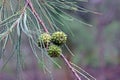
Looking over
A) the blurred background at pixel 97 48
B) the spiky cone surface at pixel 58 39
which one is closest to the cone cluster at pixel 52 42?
the spiky cone surface at pixel 58 39

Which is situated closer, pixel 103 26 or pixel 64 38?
pixel 64 38

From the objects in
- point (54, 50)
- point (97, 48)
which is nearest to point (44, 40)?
point (54, 50)

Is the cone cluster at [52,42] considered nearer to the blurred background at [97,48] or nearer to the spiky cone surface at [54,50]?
the spiky cone surface at [54,50]

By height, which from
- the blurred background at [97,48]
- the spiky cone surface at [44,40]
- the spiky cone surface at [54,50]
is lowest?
the blurred background at [97,48]

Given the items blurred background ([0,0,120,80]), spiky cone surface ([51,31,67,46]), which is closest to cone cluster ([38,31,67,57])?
spiky cone surface ([51,31,67,46])

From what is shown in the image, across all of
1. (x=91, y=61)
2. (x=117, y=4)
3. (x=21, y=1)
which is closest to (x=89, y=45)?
(x=91, y=61)

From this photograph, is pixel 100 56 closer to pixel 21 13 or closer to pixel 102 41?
pixel 102 41

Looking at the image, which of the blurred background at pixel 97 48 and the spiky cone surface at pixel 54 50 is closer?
the spiky cone surface at pixel 54 50

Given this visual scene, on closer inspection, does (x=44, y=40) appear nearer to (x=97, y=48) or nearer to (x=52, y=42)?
(x=52, y=42)
